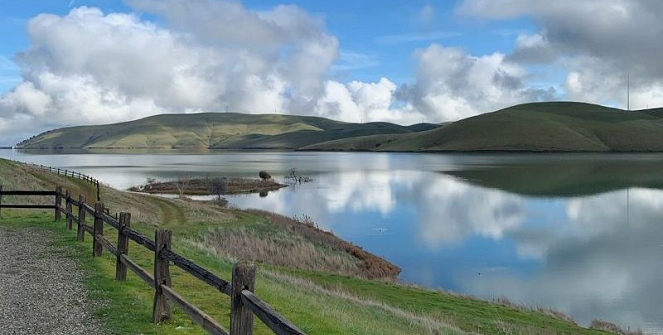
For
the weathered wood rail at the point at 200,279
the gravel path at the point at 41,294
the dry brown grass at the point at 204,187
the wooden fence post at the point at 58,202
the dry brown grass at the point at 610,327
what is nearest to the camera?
the weathered wood rail at the point at 200,279

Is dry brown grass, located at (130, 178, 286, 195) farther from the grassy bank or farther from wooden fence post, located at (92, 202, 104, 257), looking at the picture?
wooden fence post, located at (92, 202, 104, 257)

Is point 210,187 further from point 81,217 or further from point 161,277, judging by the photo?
point 161,277

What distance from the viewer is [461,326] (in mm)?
19484

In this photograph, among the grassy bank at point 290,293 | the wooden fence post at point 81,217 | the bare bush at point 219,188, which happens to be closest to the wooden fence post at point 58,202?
the grassy bank at point 290,293

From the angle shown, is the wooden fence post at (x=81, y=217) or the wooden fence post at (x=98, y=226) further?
the wooden fence post at (x=81, y=217)

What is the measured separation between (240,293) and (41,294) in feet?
23.9

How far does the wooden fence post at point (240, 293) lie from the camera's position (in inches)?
270

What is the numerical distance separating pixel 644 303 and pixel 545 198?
47422 mm

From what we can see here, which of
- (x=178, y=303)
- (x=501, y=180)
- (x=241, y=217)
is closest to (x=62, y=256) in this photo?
(x=178, y=303)

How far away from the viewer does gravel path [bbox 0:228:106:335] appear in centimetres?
970

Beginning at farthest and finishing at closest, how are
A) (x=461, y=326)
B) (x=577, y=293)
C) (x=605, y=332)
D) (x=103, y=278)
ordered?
1. (x=577, y=293)
2. (x=605, y=332)
3. (x=461, y=326)
4. (x=103, y=278)

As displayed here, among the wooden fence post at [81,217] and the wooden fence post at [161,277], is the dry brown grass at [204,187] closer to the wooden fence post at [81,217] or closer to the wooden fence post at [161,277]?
the wooden fence post at [81,217]

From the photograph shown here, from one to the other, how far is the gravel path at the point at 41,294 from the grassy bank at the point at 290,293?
0.39 meters

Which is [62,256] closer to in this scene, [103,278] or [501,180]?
[103,278]
